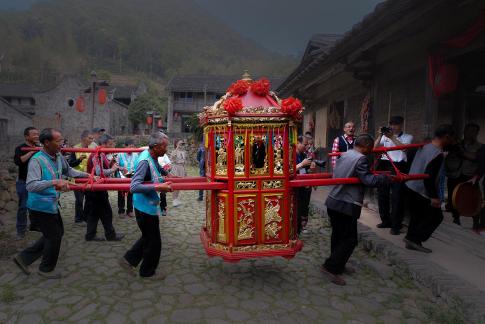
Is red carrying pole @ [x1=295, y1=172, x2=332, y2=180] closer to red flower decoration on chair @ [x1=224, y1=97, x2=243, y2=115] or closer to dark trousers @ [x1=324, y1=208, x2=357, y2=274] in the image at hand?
dark trousers @ [x1=324, y1=208, x2=357, y2=274]

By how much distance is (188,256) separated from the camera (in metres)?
4.91

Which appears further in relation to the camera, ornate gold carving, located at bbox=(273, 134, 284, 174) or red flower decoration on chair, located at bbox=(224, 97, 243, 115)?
ornate gold carving, located at bbox=(273, 134, 284, 174)

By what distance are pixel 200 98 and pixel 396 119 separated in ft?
115

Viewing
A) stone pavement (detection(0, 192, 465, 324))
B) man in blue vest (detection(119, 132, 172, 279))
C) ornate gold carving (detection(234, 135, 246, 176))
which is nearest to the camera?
stone pavement (detection(0, 192, 465, 324))

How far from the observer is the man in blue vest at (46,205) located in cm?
380

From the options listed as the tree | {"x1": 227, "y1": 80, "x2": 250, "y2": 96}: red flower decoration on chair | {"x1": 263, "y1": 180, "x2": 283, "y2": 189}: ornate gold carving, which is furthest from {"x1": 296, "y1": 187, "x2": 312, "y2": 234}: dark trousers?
the tree

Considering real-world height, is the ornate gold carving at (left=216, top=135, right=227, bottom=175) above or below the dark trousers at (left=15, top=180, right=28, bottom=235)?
above

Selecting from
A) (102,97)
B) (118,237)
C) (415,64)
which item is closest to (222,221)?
(118,237)

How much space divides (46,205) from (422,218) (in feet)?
16.4

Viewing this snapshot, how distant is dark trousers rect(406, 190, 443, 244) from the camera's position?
4.60 metres

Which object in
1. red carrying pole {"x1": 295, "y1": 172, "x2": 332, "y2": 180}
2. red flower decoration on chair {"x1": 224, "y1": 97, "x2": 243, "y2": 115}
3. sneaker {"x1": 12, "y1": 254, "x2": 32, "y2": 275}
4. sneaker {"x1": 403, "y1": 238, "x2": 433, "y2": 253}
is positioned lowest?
sneaker {"x1": 12, "y1": 254, "x2": 32, "y2": 275}

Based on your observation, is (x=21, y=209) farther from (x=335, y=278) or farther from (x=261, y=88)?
(x=335, y=278)

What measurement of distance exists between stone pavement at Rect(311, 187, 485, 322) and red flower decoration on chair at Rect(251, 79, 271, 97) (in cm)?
283

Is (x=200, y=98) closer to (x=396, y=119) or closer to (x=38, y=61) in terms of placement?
(x=396, y=119)
